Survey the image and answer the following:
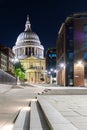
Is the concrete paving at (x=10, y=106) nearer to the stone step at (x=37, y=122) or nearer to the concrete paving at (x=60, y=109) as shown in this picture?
the concrete paving at (x=60, y=109)

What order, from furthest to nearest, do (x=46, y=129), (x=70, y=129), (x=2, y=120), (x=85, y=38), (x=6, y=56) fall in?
1. (x=6, y=56)
2. (x=85, y=38)
3. (x=2, y=120)
4. (x=46, y=129)
5. (x=70, y=129)

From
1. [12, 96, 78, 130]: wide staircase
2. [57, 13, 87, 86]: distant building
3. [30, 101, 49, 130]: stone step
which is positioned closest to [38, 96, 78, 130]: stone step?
[12, 96, 78, 130]: wide staircase

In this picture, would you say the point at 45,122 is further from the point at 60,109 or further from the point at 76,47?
the point at 76,47

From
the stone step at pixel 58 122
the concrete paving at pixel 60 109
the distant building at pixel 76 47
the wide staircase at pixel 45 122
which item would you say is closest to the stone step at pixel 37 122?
the wide staircase at pixel 45 122

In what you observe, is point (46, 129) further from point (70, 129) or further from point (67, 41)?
point (67, 41)

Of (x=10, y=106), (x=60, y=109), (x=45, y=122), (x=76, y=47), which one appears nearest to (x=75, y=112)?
(x=60, y=109)

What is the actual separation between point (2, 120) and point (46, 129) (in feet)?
12.7

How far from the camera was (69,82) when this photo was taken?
117 metres

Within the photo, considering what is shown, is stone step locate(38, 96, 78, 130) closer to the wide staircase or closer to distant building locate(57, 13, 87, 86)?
the wide staircase

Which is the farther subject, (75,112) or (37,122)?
(75,112)

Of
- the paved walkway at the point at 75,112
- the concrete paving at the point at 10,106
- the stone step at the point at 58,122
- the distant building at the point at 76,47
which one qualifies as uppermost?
the distant building at the point at 76,47

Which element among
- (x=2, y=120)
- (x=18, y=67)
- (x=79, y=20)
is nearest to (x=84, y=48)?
(x=79, y=20)

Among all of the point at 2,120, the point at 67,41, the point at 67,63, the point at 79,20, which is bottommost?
the point at 2,120

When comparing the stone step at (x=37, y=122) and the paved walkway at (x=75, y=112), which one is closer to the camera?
the stone step at (x=37, y=122)
